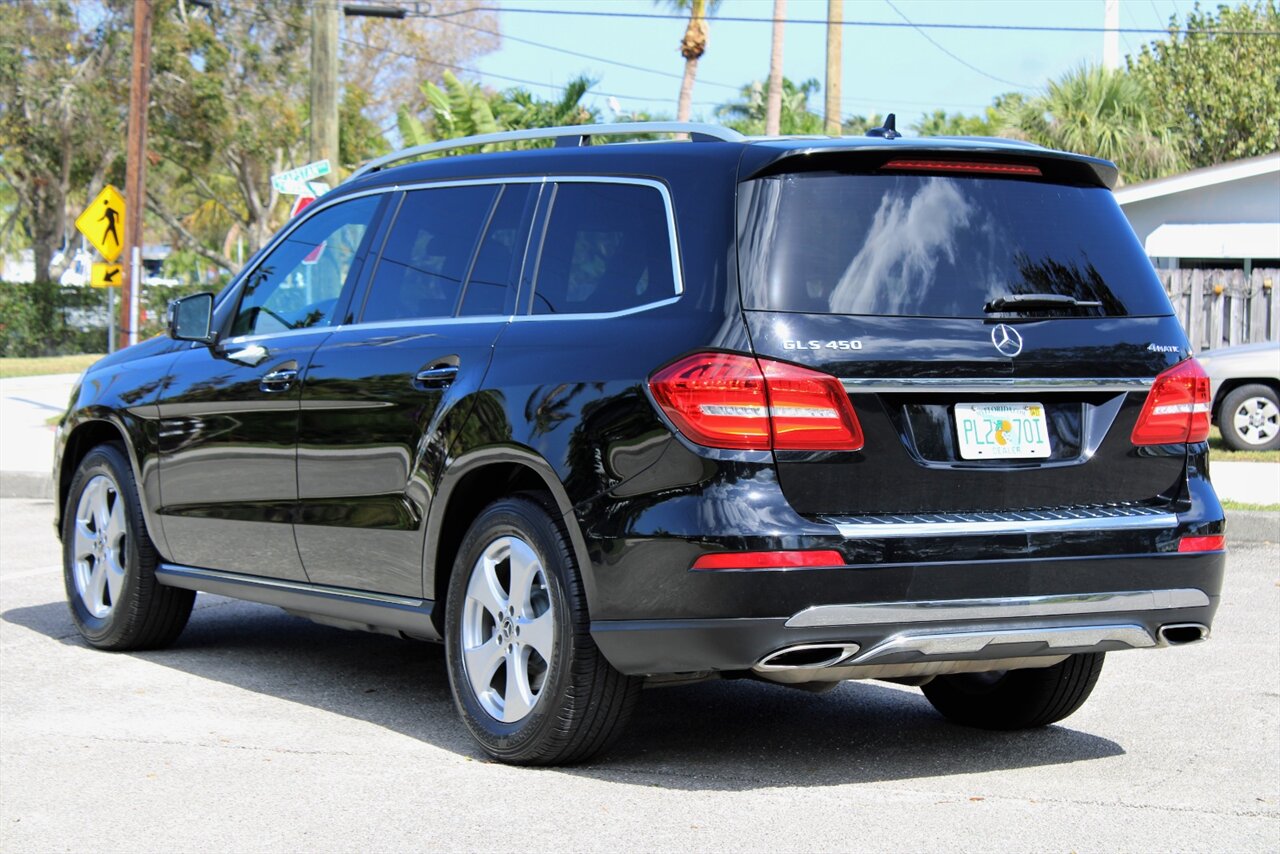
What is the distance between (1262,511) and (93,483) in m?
7.94

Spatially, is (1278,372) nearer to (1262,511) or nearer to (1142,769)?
(1262,511)

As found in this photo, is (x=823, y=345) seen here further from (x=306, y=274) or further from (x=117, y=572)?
(x=117, y=572)

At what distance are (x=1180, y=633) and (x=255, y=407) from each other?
343 cm

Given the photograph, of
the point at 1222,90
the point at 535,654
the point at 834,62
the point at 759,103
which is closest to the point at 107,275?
the point at 834,62

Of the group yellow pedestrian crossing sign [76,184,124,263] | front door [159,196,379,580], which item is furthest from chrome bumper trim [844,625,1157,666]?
yellow pedestrian crossing sign [76,184,124,263]

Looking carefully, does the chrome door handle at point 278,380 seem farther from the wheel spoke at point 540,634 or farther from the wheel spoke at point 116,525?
the wheel spoke at point 540,634

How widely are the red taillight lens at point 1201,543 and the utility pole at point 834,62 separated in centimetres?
2583

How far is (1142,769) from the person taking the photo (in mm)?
5641

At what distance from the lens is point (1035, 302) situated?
523 cm

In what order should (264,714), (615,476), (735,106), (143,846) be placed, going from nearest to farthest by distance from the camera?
1. (143,846)
2. (615,476)
3. (264,714)
4. (735,106)

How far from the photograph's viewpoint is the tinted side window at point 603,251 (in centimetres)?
530

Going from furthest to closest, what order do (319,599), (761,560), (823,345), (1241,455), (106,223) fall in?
(106,223)
(1241,455)
(319,599)
(823,345)
(761,560)

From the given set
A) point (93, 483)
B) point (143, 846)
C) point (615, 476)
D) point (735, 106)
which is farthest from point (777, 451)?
point (735, 106)

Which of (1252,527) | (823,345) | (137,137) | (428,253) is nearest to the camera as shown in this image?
(823,345)
